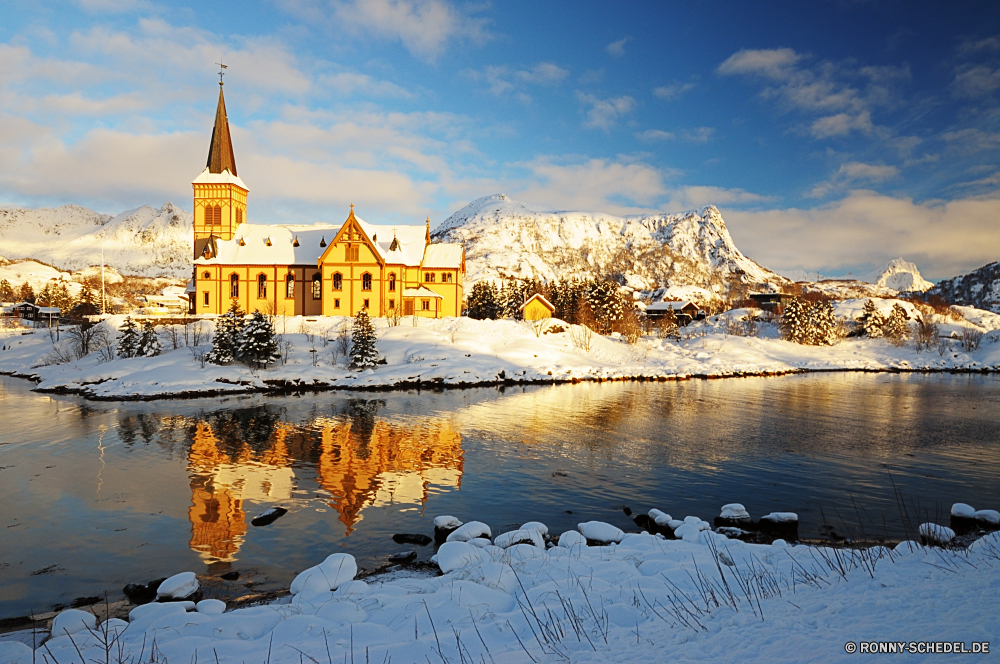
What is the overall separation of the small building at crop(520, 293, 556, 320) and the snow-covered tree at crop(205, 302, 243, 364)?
3453 centimetres

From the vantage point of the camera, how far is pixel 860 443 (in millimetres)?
24516

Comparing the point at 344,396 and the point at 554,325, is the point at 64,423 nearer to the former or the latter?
the point at 344,396

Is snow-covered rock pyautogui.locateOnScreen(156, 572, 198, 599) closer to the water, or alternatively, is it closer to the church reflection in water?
the water

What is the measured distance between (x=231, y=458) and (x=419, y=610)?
1564cm

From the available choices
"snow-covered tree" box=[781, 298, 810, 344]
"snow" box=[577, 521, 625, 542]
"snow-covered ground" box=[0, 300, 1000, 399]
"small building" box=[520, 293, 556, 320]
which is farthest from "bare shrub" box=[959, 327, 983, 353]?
"snow" box=[577, 521, 625, 542]

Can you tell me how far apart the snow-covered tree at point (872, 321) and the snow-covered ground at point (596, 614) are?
266 feet

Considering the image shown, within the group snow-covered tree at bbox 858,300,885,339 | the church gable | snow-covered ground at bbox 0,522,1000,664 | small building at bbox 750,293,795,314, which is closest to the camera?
snow-covered ground at bbox 0,522,1000,664

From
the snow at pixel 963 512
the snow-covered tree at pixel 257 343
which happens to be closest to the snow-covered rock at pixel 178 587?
the snow at pixel 963 512

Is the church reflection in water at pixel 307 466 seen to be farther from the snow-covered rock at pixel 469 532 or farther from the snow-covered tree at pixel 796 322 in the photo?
the snow-covered tree at pixel 796 322

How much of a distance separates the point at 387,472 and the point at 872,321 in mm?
84123

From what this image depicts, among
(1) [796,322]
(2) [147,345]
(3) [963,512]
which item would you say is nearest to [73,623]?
(3) [963,512]

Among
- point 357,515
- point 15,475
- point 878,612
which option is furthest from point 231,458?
point 878,612

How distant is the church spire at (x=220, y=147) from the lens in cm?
6191

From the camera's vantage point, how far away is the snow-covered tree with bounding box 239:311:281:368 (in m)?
42.2
